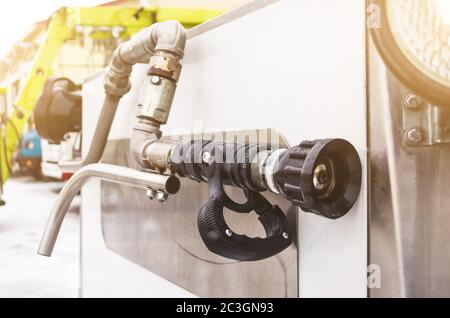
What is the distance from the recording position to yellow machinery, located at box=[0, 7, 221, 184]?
2783mm

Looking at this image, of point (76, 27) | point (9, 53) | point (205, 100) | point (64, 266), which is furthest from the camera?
point (9, 53)

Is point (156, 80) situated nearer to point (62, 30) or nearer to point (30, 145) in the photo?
point (62, 30)

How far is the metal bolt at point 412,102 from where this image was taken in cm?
55

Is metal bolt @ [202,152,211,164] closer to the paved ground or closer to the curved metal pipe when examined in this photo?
the curved metal pipe

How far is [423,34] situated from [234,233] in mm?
325

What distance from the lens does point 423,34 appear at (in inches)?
19.9

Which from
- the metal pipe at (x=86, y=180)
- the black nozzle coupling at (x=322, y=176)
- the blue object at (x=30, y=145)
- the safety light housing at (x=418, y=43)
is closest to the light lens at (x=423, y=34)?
the safety light housing at (x=418, y=43)

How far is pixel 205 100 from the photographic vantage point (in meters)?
0.93

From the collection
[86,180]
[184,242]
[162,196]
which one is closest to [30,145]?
[86,180]
